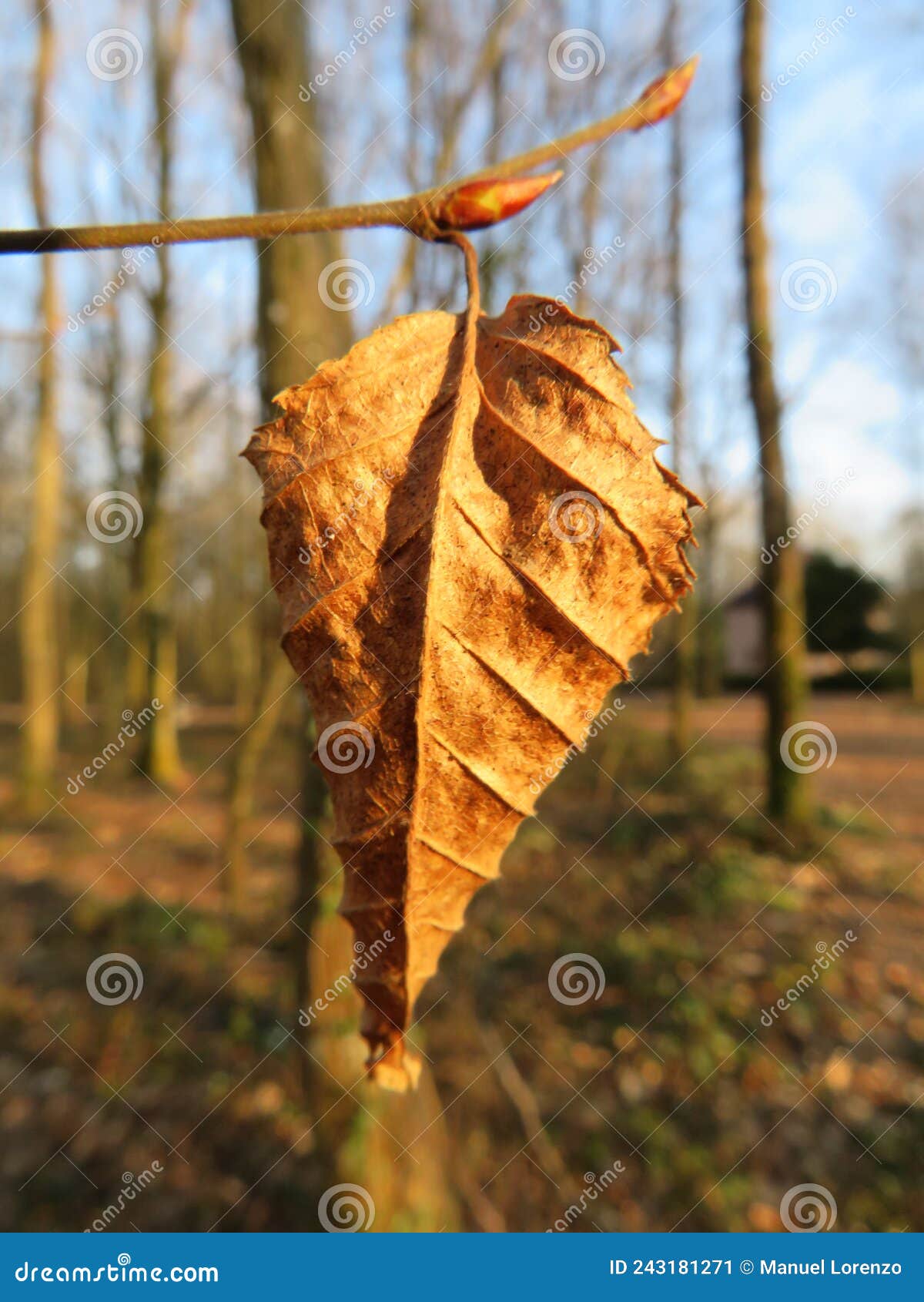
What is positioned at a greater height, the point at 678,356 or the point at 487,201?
the point at 678,356

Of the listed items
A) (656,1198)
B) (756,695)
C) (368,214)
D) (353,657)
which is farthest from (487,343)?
(756,695)

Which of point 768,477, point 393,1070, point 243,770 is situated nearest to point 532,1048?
point 243,770

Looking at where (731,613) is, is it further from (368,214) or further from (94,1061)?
(368,214)

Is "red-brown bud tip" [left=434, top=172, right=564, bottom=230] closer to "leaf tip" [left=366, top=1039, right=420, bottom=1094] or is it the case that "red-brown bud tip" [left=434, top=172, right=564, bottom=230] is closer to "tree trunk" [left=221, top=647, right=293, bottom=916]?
"leaf tip" [left=366, top=1039, right=420, bottom=1094]

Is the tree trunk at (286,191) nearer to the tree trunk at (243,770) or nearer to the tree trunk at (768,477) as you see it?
the tree trunk at (243,770)

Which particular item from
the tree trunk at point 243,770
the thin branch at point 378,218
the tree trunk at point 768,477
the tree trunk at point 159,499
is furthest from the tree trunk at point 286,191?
the tree trunk at point 159,499

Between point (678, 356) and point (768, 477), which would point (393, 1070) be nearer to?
point (768, 477)
